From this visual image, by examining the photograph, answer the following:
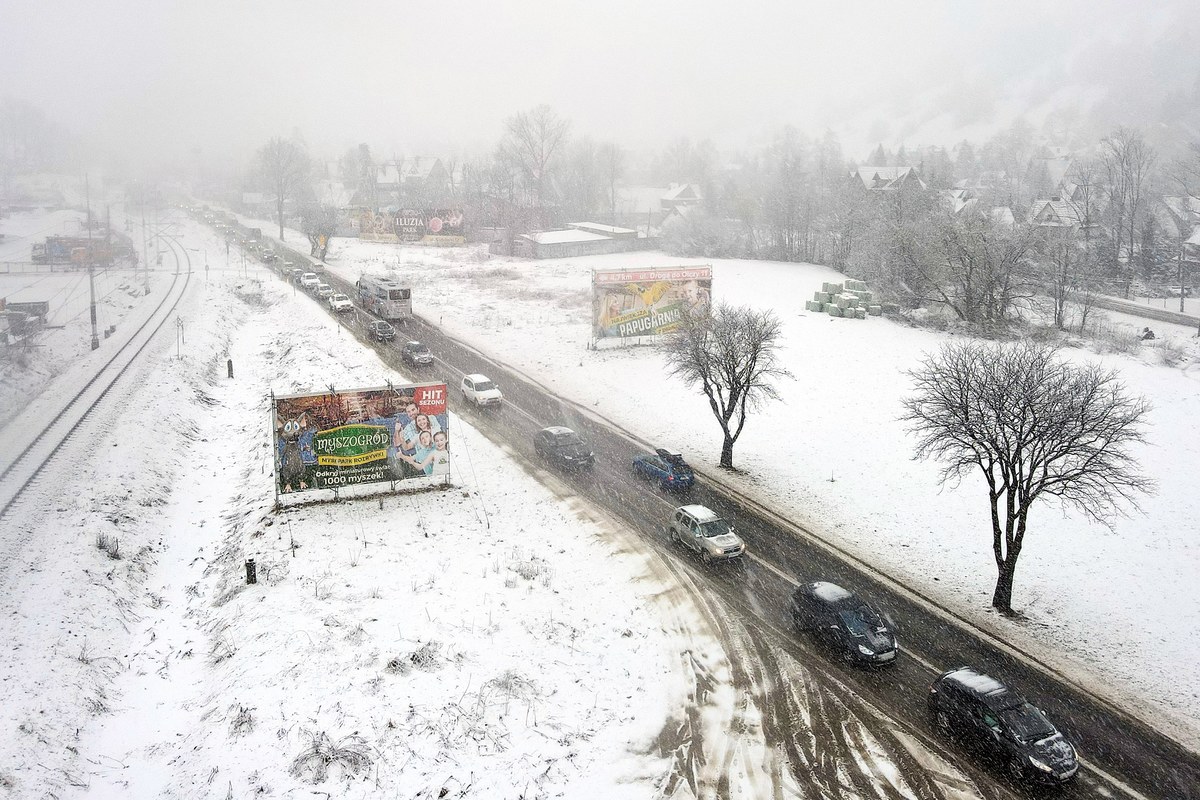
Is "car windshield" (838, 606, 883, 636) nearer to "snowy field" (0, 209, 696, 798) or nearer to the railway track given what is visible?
"snowy field" (0, 209, 696, 798)

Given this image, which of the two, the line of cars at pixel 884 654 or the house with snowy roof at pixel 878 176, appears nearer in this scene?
the line of cars at pixel 884 654

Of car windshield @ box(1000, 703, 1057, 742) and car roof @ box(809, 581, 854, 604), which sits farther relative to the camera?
car roof @ box(809, 581, 854, 604)

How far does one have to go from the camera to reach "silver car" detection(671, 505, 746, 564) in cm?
2203

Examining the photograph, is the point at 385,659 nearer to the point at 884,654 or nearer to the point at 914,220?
the point at 884,654

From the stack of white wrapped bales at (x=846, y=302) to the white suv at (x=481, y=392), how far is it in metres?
34.6

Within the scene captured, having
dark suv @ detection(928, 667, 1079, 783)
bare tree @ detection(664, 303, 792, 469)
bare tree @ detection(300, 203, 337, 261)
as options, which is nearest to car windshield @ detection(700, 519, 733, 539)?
bare tree @ detection(664, 303, 792, 469)

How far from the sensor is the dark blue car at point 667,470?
90.4 feet

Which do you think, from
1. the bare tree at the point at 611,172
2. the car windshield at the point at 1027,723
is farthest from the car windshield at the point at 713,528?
the bare tree at the point at 611,172

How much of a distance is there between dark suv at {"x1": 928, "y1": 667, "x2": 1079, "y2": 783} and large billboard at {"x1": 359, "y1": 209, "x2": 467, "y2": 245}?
320 ft

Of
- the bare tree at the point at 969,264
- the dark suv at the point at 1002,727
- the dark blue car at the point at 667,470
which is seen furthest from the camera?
the bare tree at the point at 969,264

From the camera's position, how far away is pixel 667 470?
90.8 ft

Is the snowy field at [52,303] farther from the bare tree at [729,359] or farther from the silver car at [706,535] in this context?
the bare tree at [729,359]

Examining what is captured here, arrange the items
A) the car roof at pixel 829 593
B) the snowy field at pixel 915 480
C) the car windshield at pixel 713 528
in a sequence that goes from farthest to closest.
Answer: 1. the car windshield at pixel 713 528
2. the snowy field at pixel 915 480
3. the car roof at pixel 829 593

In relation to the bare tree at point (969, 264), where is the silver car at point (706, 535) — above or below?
below
